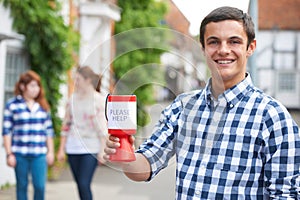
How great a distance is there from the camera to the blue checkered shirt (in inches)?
70.8

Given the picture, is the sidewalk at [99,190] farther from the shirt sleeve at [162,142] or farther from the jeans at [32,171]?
the shirt sleeve at [162,142]

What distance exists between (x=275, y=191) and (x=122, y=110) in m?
0.55

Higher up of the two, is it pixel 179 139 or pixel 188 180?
pixel 179 139

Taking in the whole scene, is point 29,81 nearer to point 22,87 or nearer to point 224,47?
point 22,87

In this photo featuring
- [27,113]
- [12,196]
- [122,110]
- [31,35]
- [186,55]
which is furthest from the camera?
[31,35]

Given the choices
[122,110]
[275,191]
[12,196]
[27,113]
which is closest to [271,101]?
[275,191]

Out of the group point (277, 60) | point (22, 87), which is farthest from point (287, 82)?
point (22, 87)

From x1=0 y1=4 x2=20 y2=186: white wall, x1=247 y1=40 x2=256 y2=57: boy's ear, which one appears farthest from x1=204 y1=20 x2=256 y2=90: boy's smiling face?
x1=0 y1=4 x2=20 y2=186: white wall

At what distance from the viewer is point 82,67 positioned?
1942 mm

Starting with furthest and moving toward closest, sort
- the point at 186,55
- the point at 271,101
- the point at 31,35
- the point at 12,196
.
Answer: the point at 31,35 < the point at 12,196 < the point at 271,101 < the point at 186,55

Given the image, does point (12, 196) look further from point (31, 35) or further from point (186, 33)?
point (186, 33)

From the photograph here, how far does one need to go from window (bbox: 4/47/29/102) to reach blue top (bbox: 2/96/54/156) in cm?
342

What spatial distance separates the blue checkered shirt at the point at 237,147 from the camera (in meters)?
1.80

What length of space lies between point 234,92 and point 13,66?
25.8ft
